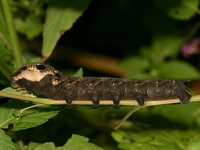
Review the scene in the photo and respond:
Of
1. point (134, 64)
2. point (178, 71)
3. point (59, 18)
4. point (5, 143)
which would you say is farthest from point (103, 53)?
point (5, 143)

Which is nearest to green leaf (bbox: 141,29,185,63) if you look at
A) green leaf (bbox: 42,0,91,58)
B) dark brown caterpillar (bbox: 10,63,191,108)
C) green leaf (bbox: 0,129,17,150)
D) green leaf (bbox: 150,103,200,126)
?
green leaf (bbox: 150,103,200,126)

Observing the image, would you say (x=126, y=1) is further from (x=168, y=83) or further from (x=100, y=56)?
(x=168, y=83)

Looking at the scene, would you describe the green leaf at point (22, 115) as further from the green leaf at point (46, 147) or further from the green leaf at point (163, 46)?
the green leaf at point (163, 46)

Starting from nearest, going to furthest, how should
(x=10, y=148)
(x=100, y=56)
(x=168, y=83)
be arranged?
(x=10, y=148)
(x=168, y=83)
(x=100, y=56)

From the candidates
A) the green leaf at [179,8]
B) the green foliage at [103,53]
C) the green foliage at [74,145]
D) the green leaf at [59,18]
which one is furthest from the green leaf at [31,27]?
the green foliage at [74,145]

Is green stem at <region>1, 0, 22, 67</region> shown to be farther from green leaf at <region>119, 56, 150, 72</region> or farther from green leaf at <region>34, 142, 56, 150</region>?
green leaf at <region>119, 56, 150, 72</region>

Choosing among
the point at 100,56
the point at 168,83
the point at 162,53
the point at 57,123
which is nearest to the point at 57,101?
the point at 168,83
